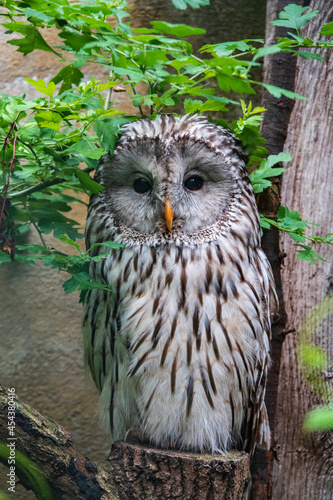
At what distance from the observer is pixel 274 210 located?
1.93 metres

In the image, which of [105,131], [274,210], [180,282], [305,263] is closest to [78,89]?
[105,131]

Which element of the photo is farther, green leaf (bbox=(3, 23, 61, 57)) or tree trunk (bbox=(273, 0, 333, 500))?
tree trunk (bbox=(273, 0, 333, 500))

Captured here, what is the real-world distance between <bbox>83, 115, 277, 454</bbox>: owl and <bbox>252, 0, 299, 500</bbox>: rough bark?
0.36 meters

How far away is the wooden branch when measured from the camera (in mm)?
1263

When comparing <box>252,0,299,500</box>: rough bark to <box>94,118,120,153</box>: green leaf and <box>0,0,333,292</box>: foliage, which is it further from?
<box>94,118,120,153</box>: green leaf

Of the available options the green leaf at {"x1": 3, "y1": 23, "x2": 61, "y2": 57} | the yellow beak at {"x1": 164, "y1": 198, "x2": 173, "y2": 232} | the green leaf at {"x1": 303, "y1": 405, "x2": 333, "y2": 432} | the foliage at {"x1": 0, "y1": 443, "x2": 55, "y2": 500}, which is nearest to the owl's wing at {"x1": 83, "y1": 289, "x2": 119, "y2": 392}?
the yellow beak at {"x1": 164, "y1": 198, "x2": 173, "y2": 232}

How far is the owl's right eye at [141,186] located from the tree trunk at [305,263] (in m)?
0.86

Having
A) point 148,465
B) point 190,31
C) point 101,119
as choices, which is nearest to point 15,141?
point 101,119

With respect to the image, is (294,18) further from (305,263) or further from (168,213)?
(305,263)

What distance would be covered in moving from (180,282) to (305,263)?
87 cm

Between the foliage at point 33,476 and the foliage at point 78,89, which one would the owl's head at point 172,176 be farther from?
the foliage at point 33,476

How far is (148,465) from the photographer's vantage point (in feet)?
4.74

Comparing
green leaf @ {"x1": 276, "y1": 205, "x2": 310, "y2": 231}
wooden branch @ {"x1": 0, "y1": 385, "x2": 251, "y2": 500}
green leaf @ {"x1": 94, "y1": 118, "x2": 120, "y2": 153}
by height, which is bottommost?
wooden branch @ {"x1": 0, "y1": 385, "x2": 251, "y2": 500}

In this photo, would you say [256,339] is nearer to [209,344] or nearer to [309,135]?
[209,344]
